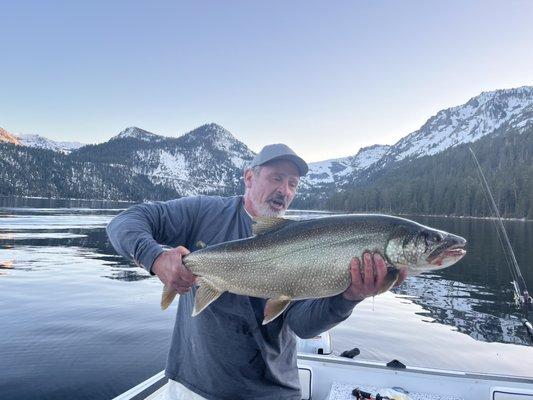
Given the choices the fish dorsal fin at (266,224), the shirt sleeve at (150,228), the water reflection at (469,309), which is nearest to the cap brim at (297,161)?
the fish dorsal fin at (266,224)

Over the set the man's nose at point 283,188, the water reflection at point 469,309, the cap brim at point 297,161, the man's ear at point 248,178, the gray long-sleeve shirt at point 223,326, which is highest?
the cap brim at point 297,161

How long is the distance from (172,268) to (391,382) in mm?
5575

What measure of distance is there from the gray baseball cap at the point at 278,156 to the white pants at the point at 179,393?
233cm

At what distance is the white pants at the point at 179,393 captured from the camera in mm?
4133

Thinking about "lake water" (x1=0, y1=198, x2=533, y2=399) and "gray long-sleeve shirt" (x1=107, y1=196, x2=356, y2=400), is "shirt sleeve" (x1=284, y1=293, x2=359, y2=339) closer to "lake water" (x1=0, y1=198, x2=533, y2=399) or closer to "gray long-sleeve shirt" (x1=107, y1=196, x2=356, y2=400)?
"gray long-sleeve shirt" (x1=107, y1=196, x2=356, y2=400)

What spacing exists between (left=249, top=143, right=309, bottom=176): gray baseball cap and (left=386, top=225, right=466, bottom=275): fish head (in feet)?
4.21

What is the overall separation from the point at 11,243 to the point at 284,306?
41042mm

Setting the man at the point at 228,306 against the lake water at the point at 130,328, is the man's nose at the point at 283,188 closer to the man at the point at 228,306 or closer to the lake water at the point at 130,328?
the man at the point at 228,306

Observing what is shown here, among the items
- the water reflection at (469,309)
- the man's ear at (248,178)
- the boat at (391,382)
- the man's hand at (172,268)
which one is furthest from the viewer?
the water reflection at (469,309)

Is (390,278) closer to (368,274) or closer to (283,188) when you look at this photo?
(368,274)

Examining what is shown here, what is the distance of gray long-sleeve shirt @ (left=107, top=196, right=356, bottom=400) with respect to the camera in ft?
13.2

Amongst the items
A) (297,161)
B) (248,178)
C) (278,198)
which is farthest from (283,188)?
(248,178)

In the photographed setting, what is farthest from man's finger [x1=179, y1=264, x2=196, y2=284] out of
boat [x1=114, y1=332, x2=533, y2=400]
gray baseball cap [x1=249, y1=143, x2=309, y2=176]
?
boat [x1=114, y1=332, x2=533, y2=400]

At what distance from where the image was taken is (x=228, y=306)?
421 cm
